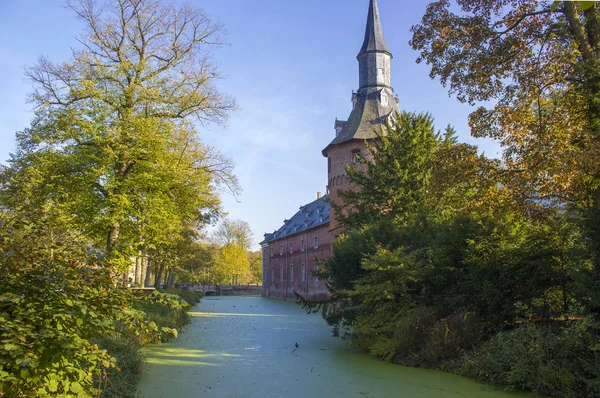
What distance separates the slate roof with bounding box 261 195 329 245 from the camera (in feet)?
143

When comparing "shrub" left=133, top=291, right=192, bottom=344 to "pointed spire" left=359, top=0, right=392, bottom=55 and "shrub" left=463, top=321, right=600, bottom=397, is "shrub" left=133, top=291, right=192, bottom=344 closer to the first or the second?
"shrub" left=463, top=321, right=600, bottom=397

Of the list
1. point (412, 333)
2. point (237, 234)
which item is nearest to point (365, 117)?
point (412, 333)

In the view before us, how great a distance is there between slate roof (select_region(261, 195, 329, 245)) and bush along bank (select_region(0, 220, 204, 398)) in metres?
36.5

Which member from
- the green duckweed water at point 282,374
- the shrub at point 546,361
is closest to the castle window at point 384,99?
the green duckweed water at point 282,374

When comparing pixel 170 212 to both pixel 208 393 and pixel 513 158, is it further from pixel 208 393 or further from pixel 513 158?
pixel 513 158

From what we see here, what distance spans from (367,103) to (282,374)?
24.5m

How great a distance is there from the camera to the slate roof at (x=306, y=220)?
43.6 meters

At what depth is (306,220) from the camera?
47438 mm

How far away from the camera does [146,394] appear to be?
23.8 ft

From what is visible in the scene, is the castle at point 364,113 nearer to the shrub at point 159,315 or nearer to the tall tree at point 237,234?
the shrub at point 159,315

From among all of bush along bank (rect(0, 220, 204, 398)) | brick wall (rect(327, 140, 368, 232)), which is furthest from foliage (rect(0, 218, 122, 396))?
brick wall (rect(327, 140, 368, 232))

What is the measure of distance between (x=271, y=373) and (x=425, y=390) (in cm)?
302

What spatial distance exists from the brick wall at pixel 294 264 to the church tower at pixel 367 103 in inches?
278

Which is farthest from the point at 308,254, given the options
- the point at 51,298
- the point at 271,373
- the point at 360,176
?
the point at 51,298
